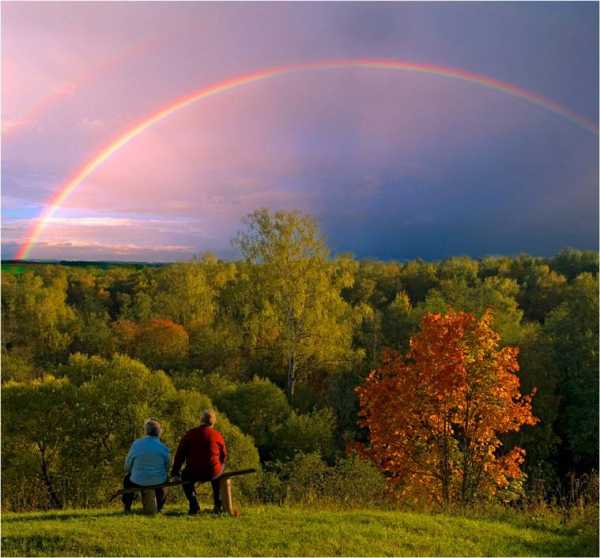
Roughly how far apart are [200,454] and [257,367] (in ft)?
141

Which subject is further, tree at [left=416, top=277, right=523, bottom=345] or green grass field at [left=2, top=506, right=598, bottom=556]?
tree at [left=416, top=277, right=523, bottom=345]

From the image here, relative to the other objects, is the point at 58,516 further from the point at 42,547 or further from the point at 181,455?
the point at 181,455

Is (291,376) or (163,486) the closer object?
(163,486)

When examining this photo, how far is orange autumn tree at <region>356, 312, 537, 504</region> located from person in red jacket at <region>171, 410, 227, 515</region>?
13.4m

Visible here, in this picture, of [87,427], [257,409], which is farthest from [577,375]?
[87,427]

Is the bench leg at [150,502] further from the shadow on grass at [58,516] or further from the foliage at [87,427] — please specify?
the foliage at [87,427]

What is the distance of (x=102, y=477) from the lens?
86.6 ft

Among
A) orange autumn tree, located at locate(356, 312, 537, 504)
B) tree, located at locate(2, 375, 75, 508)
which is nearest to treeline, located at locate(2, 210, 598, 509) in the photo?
tree, located at locate(2, 375, 75, 508)

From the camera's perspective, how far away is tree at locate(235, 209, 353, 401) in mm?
47312

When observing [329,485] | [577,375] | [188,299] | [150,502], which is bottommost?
[577,375]

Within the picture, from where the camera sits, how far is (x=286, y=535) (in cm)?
909

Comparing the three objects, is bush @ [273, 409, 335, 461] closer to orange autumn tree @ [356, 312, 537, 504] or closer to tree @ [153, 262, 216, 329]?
orange autumn tree @ [356, 312, 537, 504]

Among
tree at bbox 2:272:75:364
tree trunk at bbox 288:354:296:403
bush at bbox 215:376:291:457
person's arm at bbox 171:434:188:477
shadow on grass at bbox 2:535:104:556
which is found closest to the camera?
shadow on grass at bbox 2:535:104:556

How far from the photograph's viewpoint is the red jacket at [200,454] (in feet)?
33.9
